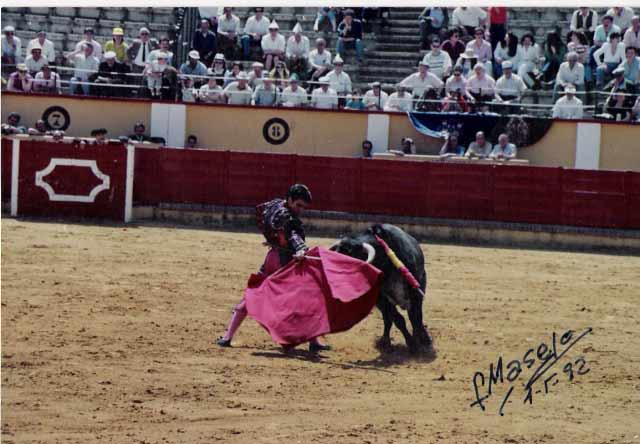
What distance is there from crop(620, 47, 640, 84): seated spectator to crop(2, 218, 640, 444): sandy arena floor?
3616 millimetres

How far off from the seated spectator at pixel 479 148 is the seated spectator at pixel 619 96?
1.67 m

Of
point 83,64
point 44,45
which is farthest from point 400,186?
point 44,45

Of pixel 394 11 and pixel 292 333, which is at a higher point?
pixel 394 11

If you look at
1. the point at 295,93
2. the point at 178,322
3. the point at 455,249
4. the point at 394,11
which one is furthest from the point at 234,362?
the point at 394,11

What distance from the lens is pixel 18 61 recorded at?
1742 centimetres

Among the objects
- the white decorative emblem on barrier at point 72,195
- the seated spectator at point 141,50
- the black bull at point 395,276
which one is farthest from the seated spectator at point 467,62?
the black bull at point 395,276

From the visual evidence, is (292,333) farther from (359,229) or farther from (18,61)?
(18,61)

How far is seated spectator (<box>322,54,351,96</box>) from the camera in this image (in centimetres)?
1678

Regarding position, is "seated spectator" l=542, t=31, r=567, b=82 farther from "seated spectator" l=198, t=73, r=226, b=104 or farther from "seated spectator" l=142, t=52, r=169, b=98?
"seated spectator" l=142, t=52, r=169, b=98

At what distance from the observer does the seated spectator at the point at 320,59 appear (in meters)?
17.1

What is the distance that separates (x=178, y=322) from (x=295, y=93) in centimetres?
816

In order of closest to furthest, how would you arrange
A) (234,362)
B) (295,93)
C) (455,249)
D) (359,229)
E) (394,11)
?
(234,362)
(455,249)
(359,229)
(295,93)
(394,11)

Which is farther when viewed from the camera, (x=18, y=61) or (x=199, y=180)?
(x=18, y=61)
